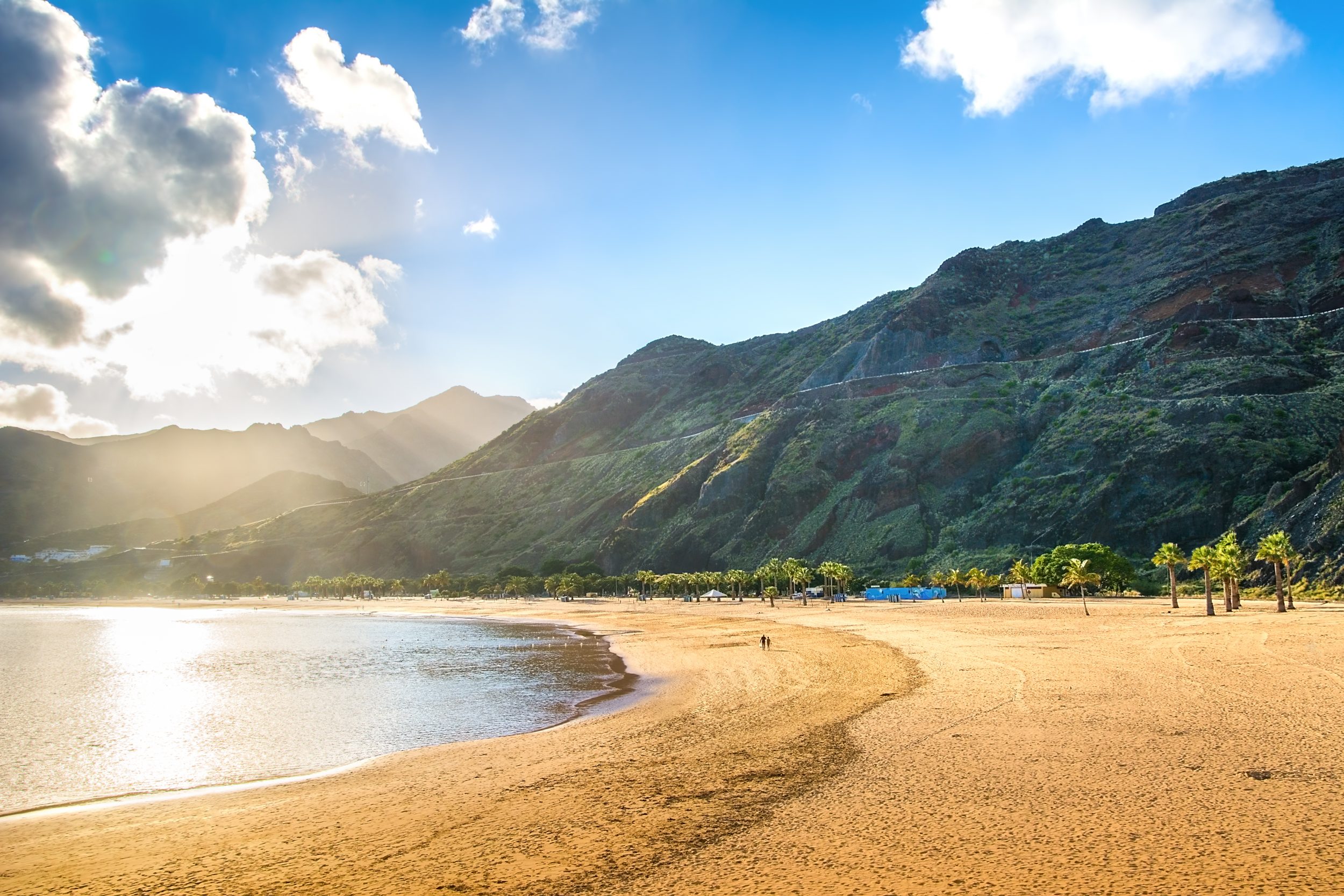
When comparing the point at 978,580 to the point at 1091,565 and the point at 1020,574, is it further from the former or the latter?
the point at 1091,565

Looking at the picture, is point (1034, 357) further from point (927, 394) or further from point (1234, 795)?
point (1234, 795)

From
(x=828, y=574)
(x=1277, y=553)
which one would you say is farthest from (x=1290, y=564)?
(x=828, y=574)

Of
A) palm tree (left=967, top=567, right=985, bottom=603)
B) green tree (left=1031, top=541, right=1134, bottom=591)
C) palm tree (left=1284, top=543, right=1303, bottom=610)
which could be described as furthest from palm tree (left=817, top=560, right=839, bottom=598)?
palm tree (left=1284, top=543, right=1303, bottom=610)

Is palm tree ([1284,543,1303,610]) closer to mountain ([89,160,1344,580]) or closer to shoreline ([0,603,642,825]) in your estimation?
mountain ([89,160,1344,580])

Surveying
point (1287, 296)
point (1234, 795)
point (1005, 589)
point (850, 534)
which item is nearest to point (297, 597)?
point (850, 534)

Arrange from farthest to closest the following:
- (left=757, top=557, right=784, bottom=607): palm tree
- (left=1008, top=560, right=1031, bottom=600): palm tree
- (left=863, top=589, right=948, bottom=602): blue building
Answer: (left=757, top=557, right=784, bottom=607): palm tree, (left=863, top=589, right=948, bottom=602): blue building, (left=1008, top=560, right=1031, bottom=600): palm tree

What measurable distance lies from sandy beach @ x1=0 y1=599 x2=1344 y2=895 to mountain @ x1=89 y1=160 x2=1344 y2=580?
5274 centimetres

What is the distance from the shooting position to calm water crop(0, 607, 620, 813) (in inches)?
800

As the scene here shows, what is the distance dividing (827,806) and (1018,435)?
111 meters

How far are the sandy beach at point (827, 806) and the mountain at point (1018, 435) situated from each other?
5274 centimetres

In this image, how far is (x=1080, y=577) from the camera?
198ft

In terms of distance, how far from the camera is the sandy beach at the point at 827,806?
10117 mm

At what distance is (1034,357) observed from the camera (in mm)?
141250

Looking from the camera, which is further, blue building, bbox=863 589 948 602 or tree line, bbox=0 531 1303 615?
blue building, bbox=863 589 948 602
